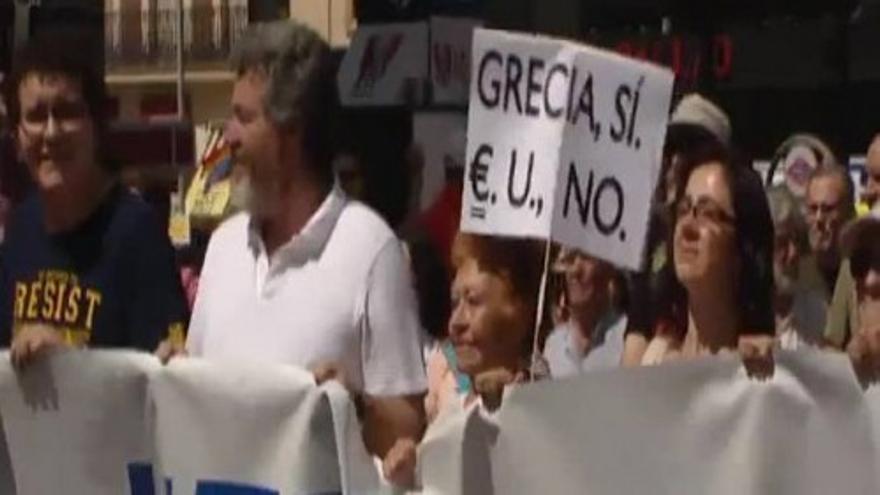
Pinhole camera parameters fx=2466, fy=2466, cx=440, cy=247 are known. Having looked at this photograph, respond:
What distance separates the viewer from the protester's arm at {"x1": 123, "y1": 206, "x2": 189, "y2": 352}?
5.12 meters

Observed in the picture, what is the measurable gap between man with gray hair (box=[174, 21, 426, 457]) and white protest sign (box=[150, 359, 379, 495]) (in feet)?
0.31

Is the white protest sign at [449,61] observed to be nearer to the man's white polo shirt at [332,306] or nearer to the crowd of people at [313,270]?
the crowd of people at [313,270]

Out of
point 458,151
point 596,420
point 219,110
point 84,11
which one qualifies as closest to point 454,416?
point 596,420

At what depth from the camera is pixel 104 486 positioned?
5.03m

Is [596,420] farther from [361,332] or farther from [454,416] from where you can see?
[361,332]

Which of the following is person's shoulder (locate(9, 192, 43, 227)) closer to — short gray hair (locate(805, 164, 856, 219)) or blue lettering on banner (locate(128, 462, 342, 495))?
blue lettering on banner (locate(128, 462, 342, 495))

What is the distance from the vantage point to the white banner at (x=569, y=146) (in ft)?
15.5

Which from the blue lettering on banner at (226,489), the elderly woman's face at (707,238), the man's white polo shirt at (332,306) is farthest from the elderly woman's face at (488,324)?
the blue lettering on banner at (226,489)

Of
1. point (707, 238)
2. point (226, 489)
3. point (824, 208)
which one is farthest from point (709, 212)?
point (824, 208)

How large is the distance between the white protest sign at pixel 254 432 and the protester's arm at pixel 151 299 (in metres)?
0.19

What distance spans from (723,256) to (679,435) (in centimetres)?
60

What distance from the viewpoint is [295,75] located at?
495 centimetres

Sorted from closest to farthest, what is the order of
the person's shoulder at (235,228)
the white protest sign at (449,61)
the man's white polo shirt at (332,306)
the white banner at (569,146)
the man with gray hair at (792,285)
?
the white banner at (569,146)
the man's white polo shirt at (332,306)
the person's shoulder at (235,228)
the man with gray hair at (792,285)
the white protest sign at (449,61)

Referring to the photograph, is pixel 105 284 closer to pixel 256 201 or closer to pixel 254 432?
pixel 256 201
